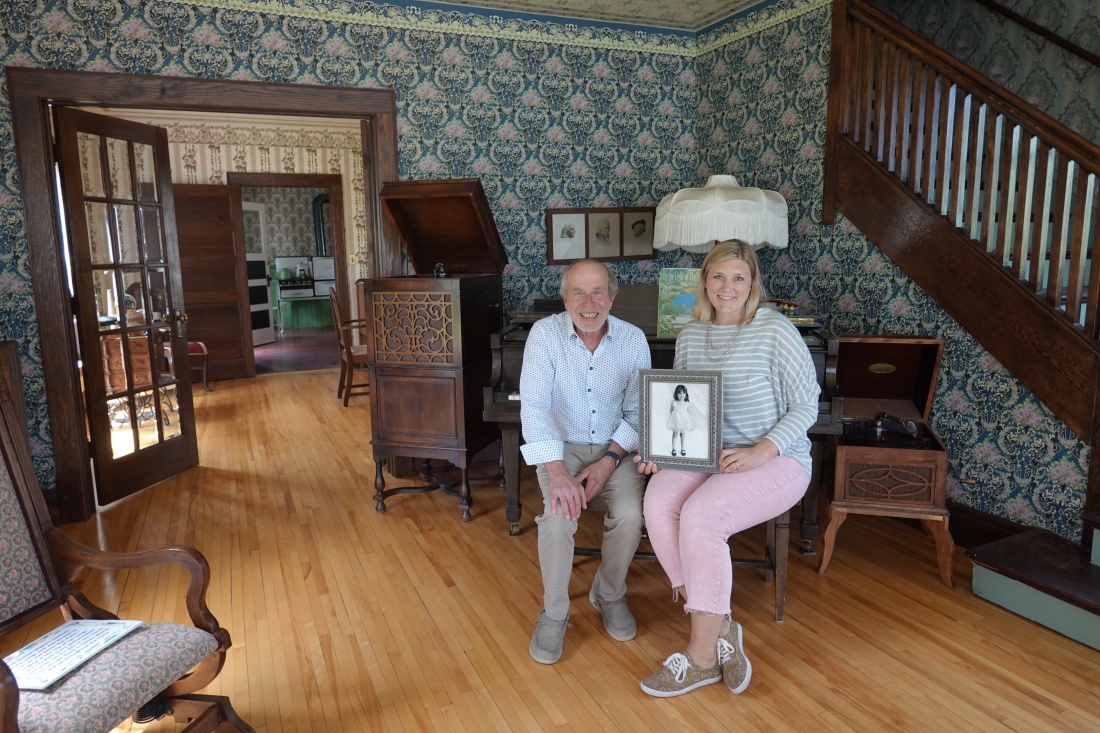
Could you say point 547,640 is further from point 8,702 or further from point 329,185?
point 329,185

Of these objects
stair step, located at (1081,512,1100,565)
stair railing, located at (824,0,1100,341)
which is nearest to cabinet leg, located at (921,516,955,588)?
stair step, located at (1081,512,1100,565)

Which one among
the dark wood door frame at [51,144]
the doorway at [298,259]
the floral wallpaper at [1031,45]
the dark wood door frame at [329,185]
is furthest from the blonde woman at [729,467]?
the doorway at [298,259]

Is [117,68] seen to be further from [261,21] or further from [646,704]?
[646,704]

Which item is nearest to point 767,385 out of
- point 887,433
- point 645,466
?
point 645,466

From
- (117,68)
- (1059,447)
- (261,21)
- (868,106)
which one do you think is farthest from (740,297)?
(117,68)

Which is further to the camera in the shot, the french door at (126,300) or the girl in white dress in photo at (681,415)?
the french door at (126,300)

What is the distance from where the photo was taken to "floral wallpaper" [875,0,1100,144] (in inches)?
160

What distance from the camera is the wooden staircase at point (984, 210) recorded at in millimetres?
3062

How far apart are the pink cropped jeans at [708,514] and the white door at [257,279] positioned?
9040mm

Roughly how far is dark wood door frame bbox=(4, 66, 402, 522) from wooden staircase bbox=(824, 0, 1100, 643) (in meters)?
2.89

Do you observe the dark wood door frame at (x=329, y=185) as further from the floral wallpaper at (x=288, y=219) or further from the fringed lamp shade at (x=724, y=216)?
the fringed lamp shade at (x=724, y=216)

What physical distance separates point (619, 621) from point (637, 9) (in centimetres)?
400

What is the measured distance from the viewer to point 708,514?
8.20 feet

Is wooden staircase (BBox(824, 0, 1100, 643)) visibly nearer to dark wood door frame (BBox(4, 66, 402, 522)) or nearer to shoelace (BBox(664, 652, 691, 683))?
shoelace (BBox(664, 652, 691, 683))
